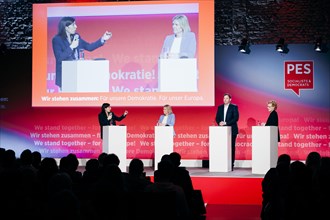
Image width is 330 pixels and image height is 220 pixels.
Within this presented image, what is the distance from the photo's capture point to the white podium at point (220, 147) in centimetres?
986

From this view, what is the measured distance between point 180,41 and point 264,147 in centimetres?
293

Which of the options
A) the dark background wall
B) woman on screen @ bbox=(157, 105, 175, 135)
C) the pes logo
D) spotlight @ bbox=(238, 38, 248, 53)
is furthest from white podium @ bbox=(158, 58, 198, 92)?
the pes logo

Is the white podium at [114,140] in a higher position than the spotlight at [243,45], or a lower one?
lower

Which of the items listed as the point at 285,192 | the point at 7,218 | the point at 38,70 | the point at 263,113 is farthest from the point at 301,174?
the point at 38,70

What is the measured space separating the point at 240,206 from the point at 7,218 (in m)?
5.48

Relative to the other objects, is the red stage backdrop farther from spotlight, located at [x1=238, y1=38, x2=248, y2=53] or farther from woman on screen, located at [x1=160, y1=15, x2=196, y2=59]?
woman on screen, located at [x1=160, y1=15, x2=196, y2=59]

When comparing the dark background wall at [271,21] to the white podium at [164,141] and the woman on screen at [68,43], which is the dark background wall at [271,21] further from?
the white podium at [164,141]

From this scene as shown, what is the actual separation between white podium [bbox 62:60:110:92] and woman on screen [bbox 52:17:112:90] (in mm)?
115

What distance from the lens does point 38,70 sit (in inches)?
460

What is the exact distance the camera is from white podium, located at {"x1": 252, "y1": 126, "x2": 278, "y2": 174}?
9.53 meters

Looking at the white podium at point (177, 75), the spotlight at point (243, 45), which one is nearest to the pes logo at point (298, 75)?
the spotlight at point (243, 45)

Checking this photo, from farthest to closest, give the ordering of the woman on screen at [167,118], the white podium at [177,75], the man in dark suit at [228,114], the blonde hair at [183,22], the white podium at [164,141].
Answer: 1. the blonde hair at [183,22]
2. the white podium at [177,75]
3. the woman on screen at [167,118]
4. the man in dark suit at [228,114]
5. the white podium at [164,141]

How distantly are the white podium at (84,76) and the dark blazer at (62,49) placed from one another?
A: 0.30ft

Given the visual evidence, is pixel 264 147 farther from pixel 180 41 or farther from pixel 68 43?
pixel 68 43
